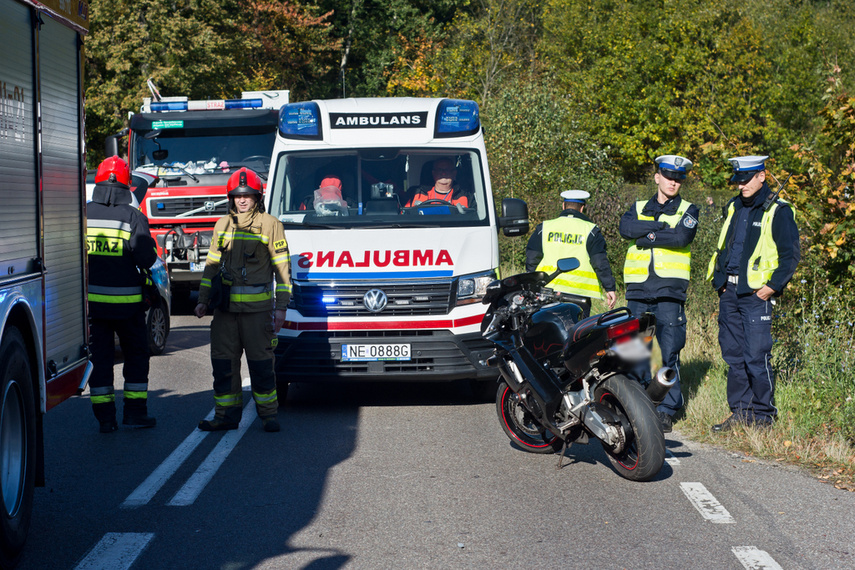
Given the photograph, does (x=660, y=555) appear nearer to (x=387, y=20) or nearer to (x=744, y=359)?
(x=744, y=359)

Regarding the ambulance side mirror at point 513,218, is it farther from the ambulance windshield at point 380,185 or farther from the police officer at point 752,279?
the police officer at point 752,279

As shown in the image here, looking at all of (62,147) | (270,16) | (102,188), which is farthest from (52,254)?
(270,16)

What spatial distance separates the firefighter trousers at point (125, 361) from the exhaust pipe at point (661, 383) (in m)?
3.82

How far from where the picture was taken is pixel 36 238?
5.00 m

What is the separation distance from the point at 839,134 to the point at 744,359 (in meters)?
2.95

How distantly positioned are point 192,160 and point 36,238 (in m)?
10.0

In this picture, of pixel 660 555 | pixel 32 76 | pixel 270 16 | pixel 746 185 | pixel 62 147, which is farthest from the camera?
pixel 270 16

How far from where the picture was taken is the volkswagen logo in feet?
25.4

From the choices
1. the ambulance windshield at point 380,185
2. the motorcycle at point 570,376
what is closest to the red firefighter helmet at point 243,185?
the ambulance windshield at point 380,185

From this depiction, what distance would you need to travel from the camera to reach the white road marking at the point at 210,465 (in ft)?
18.2

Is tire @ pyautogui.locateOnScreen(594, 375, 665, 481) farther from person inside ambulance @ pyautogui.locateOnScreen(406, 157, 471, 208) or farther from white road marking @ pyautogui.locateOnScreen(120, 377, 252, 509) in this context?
person inside ambulance @ pyautogui.locateOnScreen(406, 157, 471, 208)

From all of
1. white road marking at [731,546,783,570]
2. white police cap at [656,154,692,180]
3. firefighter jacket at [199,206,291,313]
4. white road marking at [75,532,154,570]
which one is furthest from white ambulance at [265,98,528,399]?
white road marking at [731,546,783,570]

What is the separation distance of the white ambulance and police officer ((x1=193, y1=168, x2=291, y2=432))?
1.56 feet

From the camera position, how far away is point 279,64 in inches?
1610
